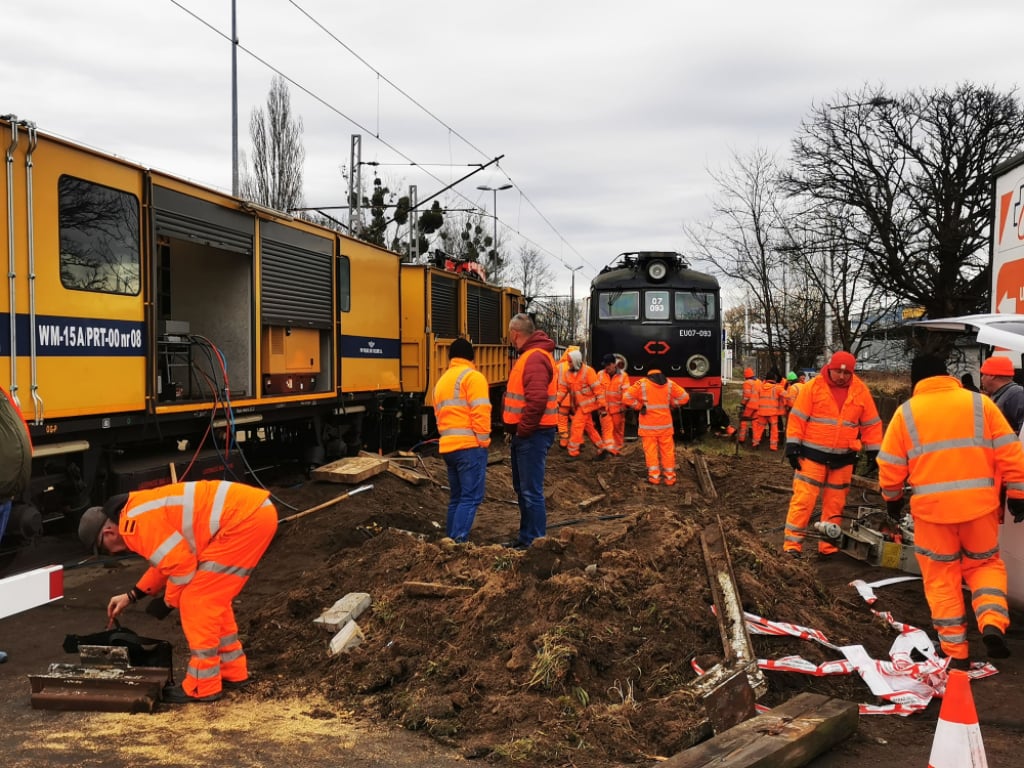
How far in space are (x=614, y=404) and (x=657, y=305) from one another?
3865 millimetres

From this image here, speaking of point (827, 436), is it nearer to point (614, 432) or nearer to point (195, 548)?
point (195, 548)

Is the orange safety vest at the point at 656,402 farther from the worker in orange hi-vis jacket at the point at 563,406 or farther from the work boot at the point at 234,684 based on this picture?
the work boot at the point at 234,684

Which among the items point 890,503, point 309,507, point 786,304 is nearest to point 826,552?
point 890,503

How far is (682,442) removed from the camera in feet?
59.9

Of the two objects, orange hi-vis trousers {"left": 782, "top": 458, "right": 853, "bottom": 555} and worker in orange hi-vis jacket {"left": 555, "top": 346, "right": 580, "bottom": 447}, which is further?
worker in orange hi-vis jacket {"left": 555, "top": 346, "right": 580, "bottom": 447}

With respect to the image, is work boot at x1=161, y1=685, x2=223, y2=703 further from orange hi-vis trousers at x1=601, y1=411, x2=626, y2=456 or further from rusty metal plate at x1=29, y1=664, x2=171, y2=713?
orange hi-vis trousers at x1=601, y1=411, x2=626, y2=456

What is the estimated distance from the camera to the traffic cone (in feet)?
9.90

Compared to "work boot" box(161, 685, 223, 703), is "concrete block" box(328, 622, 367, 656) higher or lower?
higher

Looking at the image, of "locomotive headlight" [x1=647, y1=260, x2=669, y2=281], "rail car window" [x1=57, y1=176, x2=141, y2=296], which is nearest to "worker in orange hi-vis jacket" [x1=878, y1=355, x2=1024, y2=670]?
"rail car window" [x1=57, y1=176, x2=141, y2=296]

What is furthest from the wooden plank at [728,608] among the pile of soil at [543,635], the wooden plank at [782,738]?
the wooden plank at [782,738]

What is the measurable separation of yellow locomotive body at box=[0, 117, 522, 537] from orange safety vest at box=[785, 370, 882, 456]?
5.64 m

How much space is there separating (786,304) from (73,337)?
23.8 m

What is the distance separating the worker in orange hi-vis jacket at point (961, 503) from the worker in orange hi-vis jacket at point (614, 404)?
874 centimetres

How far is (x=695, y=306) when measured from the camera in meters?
17.4
